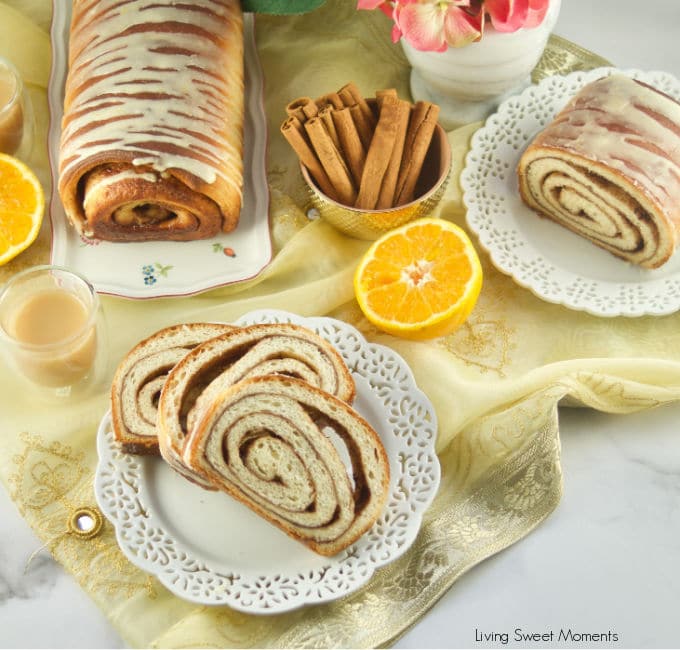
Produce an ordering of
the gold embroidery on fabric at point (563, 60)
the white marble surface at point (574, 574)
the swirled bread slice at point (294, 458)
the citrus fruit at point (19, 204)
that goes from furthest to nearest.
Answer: the gold embroidery on fabric at point (563, 60), the citrus fruit at point (19, 204), the white marble surface at point (574, 574), the swirled bread slice at point (294, 458)

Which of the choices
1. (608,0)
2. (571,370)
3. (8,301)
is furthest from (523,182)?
(8,301)

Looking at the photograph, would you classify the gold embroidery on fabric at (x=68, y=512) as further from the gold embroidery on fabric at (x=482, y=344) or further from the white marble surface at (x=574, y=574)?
the gold embroidery on fabric at (x=482, y=344)

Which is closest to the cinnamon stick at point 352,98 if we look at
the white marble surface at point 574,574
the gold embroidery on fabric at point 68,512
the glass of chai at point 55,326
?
the glass of chai at point 55,326

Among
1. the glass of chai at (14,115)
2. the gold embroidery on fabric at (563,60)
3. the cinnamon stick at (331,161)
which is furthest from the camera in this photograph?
the gold embroidery on fabric at (563,60)

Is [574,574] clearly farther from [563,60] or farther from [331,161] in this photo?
[563,60]

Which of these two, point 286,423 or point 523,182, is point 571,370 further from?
point 286,423

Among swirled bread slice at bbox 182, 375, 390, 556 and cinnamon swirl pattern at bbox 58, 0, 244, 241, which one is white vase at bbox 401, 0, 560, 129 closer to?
cinnamon swirl pattern at bbox 58, 0, 244, 241
